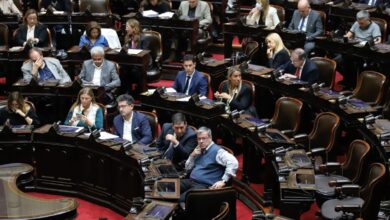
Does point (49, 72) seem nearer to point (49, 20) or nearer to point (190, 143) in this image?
point (49, 20)

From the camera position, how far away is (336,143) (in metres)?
8.15

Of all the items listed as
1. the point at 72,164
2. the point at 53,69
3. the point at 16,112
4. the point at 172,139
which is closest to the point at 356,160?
the point at 172,139

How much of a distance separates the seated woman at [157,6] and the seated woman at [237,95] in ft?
10.9

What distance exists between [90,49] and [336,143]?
161 inches

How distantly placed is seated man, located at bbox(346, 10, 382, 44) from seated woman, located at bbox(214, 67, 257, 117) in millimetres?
2286

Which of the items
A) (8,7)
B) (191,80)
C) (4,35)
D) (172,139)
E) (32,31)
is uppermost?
(8,7)

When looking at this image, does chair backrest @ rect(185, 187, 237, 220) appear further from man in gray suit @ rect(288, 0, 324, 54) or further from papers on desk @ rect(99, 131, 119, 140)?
man in gray suit @ rect(288, 0, 324, 54)

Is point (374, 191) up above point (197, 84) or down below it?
→ below

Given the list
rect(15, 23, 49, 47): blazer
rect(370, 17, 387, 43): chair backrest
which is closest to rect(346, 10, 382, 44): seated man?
rect(370, 17, 387, 43): chair backrest

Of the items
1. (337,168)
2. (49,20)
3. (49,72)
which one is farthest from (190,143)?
(49,20)

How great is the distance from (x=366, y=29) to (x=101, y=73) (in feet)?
12.2

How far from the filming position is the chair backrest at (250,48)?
10828 mm

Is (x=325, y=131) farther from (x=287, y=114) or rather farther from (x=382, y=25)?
(x=382, y=25)

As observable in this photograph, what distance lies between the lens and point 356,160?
24.7 ft
